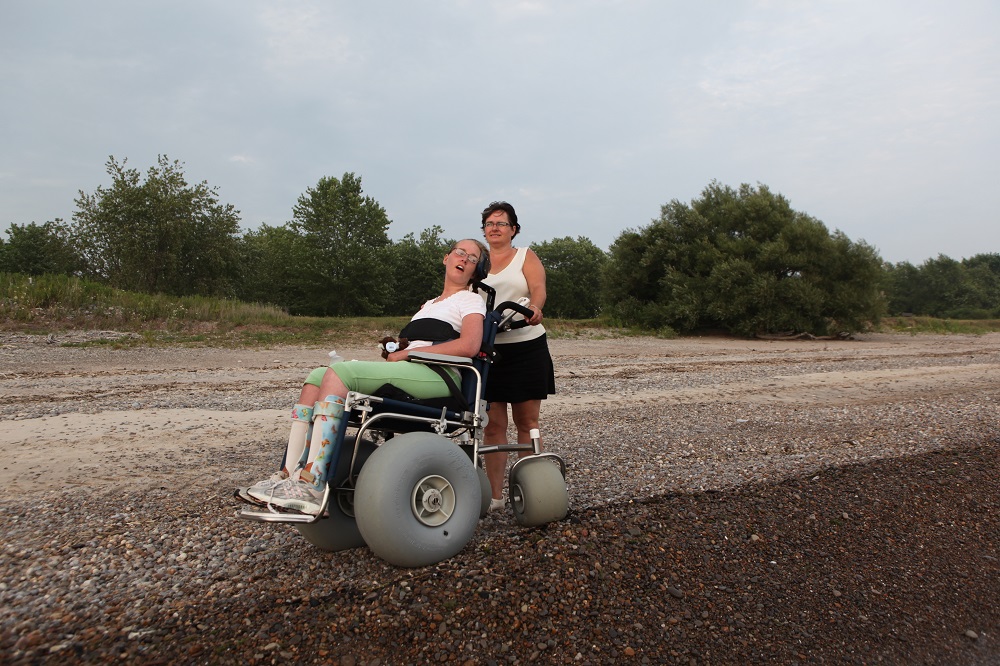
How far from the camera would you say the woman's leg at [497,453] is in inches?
183

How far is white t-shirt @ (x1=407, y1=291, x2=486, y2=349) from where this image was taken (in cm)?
396

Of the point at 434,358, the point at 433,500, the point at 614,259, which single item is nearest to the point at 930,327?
the point at 614,259

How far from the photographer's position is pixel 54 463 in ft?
18.9

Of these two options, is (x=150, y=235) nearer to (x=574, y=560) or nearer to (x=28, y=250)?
(x=28, y=250)

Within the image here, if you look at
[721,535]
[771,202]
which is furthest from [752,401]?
[771,202]

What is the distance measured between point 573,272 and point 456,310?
61452mm

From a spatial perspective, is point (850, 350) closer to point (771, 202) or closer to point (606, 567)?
point (771, 202)

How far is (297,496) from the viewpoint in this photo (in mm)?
3201

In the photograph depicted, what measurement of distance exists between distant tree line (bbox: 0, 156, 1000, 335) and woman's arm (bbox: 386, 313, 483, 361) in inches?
982

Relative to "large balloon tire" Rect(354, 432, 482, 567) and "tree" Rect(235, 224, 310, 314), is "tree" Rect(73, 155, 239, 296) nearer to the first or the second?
"tree" Rect(235, 224, 310, 314)

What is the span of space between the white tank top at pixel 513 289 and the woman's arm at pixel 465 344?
1.88 feet

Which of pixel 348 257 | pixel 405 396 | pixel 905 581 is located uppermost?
pixel 348 257

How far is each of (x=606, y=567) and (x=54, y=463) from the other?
198 inches

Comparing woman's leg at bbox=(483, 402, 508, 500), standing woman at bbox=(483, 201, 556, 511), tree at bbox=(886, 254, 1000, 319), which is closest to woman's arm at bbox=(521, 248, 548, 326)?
standing woman at bbox=(483, 201, 556, 511)
